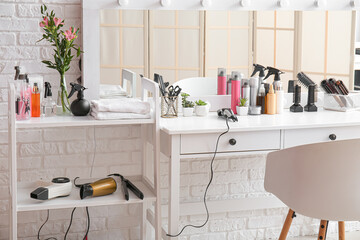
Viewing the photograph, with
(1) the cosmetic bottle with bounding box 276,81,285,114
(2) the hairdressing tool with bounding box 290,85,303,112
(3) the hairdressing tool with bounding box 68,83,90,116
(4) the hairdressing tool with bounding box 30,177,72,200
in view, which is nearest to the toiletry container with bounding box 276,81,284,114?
(1) the cosmetic bottle with bounding box 276,81,285,114

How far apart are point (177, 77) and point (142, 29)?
314mm

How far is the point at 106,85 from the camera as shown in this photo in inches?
121

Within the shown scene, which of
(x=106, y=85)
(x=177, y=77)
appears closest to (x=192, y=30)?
(x=177, y=77)

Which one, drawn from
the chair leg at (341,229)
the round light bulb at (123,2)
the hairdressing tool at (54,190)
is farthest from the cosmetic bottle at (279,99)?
the hairdressing tool at (54,190)

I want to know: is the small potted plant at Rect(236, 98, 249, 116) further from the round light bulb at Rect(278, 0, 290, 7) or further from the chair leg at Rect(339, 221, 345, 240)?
the chair leg at Rect(339, 221, 345, 240)

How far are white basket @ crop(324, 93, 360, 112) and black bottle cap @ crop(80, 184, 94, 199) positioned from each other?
1.44 m

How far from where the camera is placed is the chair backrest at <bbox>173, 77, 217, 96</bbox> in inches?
125

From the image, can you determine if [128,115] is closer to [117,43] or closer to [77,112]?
[77,112]

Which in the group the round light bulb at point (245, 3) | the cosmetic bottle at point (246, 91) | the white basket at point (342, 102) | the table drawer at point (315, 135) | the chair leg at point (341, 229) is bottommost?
the chair leg at point (341, 229)

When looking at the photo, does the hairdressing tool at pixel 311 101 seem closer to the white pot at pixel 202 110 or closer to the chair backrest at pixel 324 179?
the white pot at pixel 202 110

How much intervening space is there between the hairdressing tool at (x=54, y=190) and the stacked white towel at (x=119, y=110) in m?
0.35

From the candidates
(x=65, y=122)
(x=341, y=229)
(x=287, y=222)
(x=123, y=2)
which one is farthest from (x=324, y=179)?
(x=123, y=2)

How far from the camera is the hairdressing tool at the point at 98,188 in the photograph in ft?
8.94

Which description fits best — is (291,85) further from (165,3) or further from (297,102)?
(165,3)
